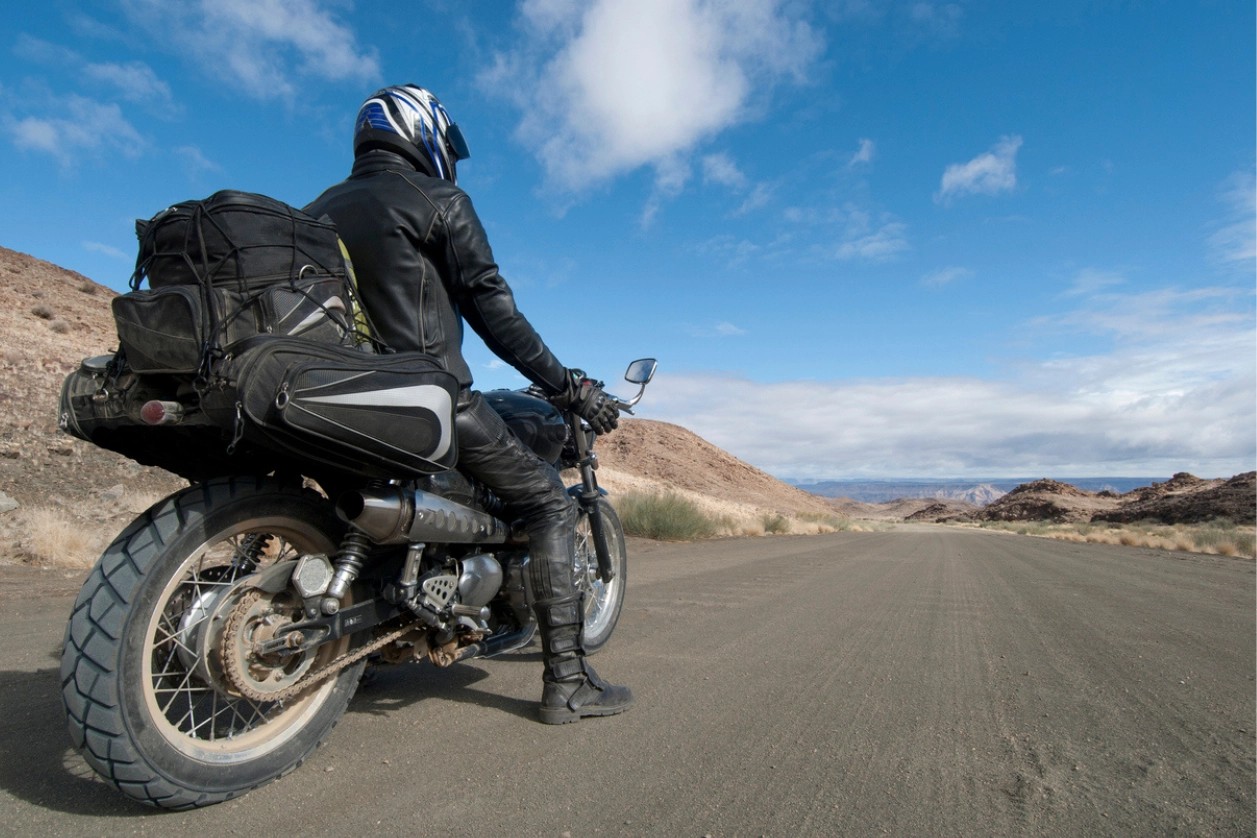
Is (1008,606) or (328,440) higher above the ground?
(328,440)

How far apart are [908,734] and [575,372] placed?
205 cm

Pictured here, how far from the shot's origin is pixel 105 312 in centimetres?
2859

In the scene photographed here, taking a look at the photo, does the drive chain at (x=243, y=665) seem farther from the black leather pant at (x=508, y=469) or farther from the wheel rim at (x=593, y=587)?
the wheel rim at (x=593, y=587)

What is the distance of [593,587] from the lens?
428cm

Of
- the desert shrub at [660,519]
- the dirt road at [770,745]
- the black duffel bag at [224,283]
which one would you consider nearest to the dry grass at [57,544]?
the dirt road at [770,745]

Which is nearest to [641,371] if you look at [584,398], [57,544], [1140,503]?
[584,398]

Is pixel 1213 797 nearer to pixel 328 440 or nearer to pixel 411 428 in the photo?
pixel 411 428

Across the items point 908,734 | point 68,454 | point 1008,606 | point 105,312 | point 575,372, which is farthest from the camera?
point 105,312

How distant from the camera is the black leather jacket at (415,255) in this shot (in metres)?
2.63

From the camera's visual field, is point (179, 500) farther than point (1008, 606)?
No

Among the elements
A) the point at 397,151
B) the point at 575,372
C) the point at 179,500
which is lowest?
the point at 179,500

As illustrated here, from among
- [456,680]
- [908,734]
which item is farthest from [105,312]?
[908,734]

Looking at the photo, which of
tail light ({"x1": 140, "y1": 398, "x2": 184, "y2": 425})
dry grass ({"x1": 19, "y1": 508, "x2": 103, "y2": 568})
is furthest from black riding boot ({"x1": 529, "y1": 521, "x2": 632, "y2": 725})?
dry grass ({"x1": 19, "y1": 508, "x2": 103, "y2": 568})

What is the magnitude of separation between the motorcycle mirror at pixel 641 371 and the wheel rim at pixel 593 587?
0.85 m
